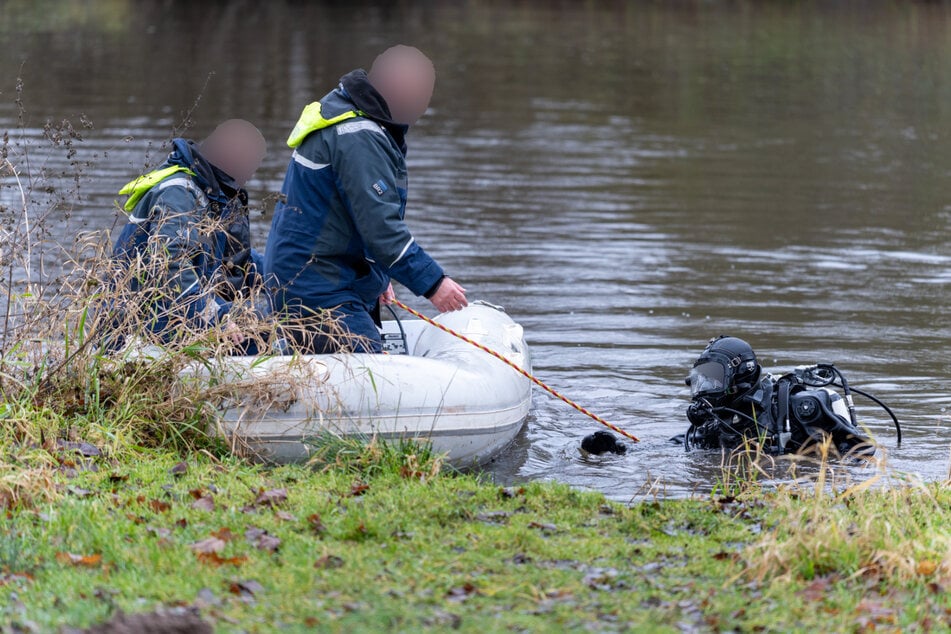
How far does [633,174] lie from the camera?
16.8 metres

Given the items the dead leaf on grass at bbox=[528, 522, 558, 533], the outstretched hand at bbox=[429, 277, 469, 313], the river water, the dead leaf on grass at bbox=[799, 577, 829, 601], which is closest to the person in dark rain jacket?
the river water

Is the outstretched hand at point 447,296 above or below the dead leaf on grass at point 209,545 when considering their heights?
above

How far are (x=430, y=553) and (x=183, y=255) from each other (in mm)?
2526

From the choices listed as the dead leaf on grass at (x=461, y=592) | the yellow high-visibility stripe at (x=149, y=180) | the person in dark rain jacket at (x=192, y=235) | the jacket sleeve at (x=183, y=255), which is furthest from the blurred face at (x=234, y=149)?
the dead leaf on grass at (x=461, y=592)

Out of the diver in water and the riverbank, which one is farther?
the diver in water

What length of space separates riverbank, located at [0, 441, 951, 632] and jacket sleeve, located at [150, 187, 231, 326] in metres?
0.96

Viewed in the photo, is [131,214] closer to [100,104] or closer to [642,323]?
[642,323]

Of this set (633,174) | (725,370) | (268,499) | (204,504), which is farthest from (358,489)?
(633,174)

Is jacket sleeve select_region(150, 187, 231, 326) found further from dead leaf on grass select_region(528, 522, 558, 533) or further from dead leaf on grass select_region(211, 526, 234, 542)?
dead leaf on grass select_region(528, 522, 558, 533)

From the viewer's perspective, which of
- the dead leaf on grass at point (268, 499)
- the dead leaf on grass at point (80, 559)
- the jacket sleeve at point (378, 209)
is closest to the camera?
the dead leaf on grass at point (80, 559)

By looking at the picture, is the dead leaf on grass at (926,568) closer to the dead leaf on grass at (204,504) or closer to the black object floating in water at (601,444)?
the black object floating in water at (601,444)

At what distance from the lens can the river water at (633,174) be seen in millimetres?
9086

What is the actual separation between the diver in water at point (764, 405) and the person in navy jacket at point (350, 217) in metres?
1.59

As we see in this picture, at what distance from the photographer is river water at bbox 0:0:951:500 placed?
358 inches
